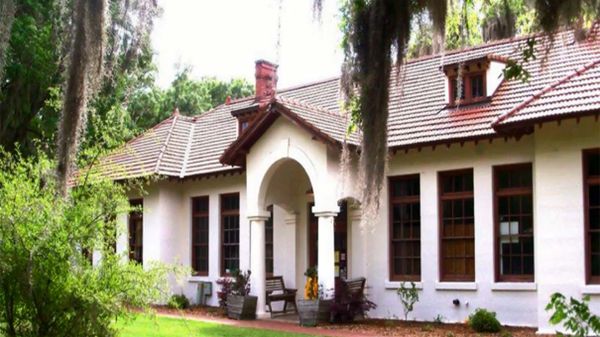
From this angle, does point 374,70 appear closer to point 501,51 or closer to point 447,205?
point 447,205

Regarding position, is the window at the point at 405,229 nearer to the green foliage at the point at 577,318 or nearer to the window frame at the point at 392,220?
the window frame at the point at 392,220

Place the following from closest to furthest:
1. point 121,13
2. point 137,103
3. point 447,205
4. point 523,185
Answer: point 121,13, point 523,185, point 447,205, point 137,103

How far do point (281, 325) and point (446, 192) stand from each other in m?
4.46

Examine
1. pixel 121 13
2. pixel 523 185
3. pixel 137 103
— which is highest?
pixel 137 103

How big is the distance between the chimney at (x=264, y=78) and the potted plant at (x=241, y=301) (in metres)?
7.35

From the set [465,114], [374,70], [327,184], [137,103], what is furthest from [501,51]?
[137,103]

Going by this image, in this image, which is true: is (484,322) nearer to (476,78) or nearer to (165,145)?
(476,78)

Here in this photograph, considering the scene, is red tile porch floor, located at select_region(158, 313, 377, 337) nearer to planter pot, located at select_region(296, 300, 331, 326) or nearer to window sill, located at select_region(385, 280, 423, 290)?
planter pot, located at select_region(296, 300, 331, 326)

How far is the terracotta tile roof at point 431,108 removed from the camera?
1477 centimetres

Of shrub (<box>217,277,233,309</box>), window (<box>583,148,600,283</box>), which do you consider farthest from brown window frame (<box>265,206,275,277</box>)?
window (<box>583,148,600,283</box>)

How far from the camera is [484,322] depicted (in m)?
14.9

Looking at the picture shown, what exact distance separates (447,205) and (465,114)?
198 centimetres

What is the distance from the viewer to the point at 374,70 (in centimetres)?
857

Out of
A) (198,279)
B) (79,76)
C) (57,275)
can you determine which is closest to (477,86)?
(198,279)
